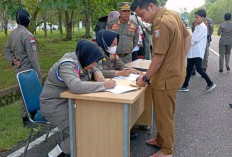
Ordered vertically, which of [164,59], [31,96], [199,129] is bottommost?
[199,129]

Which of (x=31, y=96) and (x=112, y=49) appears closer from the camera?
(x=31, y=96)

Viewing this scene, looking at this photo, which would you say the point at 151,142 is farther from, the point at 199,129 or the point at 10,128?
the point at 10,128

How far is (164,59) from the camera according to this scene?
2811 millimetres

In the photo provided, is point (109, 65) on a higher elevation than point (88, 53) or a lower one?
lower

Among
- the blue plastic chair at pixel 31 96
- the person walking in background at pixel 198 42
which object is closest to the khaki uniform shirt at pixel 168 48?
the blue plastic chair at pixel 31 96

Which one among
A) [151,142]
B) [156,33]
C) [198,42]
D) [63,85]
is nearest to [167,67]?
[156,33]

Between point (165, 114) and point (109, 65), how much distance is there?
1118 mm

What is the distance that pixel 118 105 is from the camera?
8.17 feet

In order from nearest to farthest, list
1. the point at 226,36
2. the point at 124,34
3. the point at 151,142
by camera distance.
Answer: the point at 151,142 < the point at 124,34 < the point at 226,36

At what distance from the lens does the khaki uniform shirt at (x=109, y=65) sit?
11.2 ft

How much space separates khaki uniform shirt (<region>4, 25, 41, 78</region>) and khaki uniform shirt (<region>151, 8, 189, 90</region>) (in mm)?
1852

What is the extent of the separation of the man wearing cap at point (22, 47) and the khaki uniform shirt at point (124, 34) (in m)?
1.57

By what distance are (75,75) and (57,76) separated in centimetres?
19

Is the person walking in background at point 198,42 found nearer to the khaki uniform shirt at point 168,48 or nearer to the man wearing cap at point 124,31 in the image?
the man wearing cap at point 124,31
